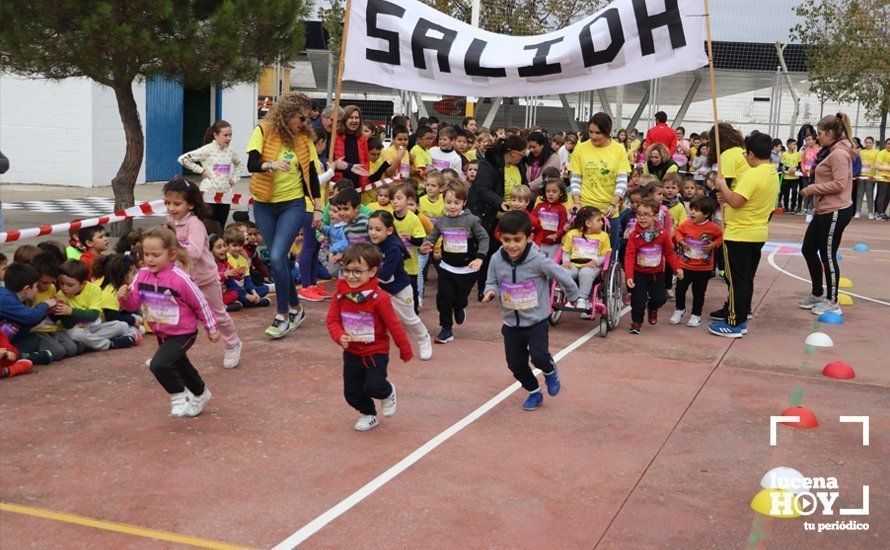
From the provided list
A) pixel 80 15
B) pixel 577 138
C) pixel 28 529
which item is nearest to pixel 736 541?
pixel 28 529

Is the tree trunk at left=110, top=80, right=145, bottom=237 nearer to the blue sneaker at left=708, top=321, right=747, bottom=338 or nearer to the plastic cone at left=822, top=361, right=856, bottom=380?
the blue sneaker at left=708, top=321, right=747, bottom=338

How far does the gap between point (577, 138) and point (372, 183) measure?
7.30m

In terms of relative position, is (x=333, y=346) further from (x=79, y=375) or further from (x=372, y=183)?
(x=372, y=183)

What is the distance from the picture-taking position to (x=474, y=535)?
186 inches

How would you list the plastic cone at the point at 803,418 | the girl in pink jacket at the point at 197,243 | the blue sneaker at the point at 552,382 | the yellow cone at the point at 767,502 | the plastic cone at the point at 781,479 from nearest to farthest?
the yellow cone at the point at 767,502, the plastic cone at the point at 781,479, the plastic cone at the point at 803,418, the blue sneaker at the point at 552,382, the girl in pink jacket at the point at 197,243

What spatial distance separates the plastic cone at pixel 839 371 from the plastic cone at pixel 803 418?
4.67 ft

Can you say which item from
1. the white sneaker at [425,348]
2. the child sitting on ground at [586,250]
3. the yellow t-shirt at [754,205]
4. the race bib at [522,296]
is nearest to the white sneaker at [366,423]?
the race bib at [522,296]

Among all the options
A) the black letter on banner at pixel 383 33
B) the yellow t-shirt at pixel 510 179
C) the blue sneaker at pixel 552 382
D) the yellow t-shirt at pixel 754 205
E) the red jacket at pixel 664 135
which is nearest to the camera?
the blue sneaker at pixel 552 382

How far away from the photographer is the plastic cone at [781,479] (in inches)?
207

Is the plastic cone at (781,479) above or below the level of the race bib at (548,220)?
below

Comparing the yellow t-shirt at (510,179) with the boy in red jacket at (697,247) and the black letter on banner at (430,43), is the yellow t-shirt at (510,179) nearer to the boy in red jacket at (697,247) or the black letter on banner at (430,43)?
the boy in red jacket at (697,247)

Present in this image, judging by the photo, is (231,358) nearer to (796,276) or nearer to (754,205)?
(754,205)

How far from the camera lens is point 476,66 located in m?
8.88

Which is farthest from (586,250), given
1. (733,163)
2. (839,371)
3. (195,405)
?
(195,405)
